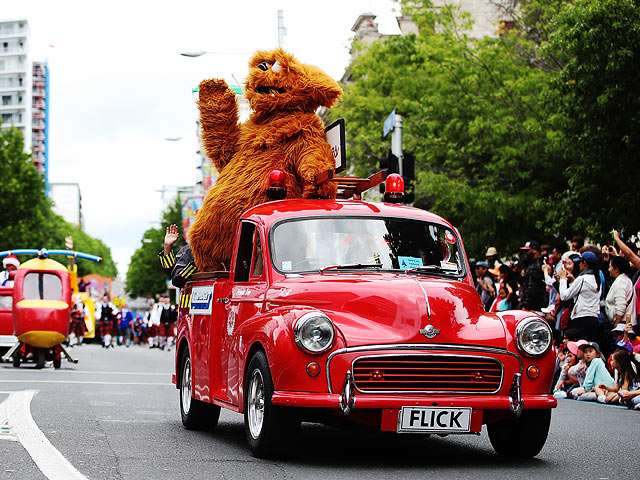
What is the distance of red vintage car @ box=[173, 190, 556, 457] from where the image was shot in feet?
24.3

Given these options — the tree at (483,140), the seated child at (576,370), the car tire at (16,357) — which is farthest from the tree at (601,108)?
the car tire at (16,357)

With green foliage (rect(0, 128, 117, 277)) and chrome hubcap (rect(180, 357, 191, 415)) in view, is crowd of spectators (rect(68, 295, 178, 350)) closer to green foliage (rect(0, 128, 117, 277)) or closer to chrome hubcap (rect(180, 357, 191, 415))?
green foliage (rect(0, 128, 117, 277))

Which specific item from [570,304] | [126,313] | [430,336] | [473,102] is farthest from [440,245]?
[126,313]

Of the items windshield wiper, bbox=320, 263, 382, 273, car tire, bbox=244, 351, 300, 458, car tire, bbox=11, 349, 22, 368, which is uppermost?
windshield wiper, bbox=320, 263, 382, 273

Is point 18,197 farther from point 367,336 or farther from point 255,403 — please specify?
point 367,336

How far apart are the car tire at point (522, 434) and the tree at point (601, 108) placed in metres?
12.6

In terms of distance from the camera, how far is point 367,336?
754 centimetres

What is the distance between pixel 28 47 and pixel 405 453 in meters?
160

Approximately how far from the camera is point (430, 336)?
7637 mm

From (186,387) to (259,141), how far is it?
246cm

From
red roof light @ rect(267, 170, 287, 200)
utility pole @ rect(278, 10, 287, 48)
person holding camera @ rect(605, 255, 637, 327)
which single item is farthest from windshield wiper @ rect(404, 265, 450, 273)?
utility pole @ rect(278, 10, 287, 48)

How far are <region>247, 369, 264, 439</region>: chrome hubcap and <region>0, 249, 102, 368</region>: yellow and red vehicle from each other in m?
13.7

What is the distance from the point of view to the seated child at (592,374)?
15.2 meters

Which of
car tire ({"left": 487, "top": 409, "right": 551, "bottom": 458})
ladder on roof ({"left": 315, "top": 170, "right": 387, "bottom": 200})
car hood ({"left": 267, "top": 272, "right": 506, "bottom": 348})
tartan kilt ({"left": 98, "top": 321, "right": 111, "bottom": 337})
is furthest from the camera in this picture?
A: tartan kilt ({"left": 98, "top": 321, "right": 111, "bottom": 337})
